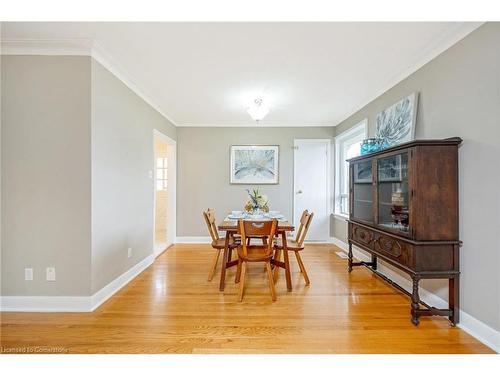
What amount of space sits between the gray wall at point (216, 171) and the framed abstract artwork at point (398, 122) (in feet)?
6.40

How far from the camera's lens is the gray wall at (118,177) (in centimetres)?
231

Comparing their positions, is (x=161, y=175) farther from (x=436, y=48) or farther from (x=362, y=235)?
(x=436, y=48)

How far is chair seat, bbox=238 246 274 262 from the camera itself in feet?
8.02

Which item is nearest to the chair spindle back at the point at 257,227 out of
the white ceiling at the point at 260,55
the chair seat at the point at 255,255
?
the chair seat at the point at 255,255

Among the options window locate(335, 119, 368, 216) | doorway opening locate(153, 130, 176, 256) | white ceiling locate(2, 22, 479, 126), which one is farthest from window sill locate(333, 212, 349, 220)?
doorway opening locate(153, 130, 176, 256)

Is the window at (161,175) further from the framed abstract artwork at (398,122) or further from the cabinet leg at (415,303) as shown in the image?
the cabinet leg at (415,303)

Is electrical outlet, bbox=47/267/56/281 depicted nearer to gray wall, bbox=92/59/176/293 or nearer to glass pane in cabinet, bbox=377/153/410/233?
gray wall, bbox=92/59/176/293

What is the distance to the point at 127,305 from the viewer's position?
2.33 meters

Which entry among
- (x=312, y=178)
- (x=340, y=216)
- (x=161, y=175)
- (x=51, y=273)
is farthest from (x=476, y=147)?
(x=161, y=175)

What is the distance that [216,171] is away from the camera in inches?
196

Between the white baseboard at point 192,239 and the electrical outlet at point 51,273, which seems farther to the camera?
the white baseboard at point 192,239

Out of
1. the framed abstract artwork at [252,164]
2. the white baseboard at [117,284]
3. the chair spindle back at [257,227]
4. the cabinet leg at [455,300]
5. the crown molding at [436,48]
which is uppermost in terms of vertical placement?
the crown molding at [436,48]

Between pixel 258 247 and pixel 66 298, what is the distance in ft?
6.04
